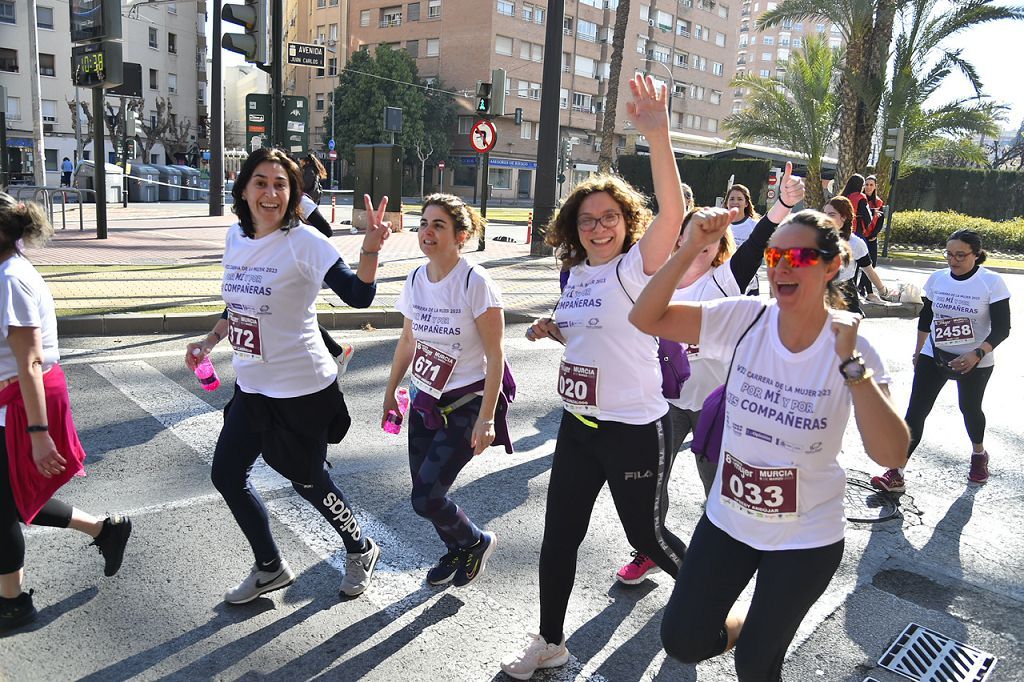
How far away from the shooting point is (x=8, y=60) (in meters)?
53.5

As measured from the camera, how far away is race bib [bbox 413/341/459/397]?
362 centimetres

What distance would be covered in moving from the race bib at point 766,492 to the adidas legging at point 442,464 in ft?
4.55

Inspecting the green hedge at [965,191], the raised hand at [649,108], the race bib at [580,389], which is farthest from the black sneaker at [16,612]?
the green hedge at [965,191]

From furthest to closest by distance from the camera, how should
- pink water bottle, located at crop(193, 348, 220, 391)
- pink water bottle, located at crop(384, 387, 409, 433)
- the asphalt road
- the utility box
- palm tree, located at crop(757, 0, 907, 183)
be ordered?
the utility box → palm tree, located at crop(757, 0, 907, 183) → pink water bottle, located at crop(193, 348, 220, 391) → pink water bottle, located at crop(384, 387, 409, 433) → the asphalt road

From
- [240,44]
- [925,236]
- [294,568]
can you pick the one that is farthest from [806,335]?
[925,236]

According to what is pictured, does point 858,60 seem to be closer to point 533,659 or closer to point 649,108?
point 649,108

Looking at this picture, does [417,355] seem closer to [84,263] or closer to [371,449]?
[371,449]

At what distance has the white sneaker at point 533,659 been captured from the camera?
3150 mm

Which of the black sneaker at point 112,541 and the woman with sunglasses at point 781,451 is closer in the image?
the woman with sunglasses at point 781,451

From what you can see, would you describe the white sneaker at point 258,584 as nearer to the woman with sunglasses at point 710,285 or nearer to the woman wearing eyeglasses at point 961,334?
the woman with sunglasses at point 710,285

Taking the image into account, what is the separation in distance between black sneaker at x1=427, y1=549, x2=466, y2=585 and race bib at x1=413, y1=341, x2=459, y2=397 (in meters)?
0.81

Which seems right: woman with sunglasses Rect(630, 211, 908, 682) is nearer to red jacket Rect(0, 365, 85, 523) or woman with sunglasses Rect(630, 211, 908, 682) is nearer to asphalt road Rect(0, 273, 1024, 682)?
asphalt road Rect(0, 273, 1024, 682)

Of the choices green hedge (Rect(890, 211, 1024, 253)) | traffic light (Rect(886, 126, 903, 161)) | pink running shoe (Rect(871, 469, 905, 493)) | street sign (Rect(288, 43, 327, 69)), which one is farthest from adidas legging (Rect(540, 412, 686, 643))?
green hedge (Rect(890, 211, 1024, 253))

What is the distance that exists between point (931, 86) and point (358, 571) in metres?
27.5
